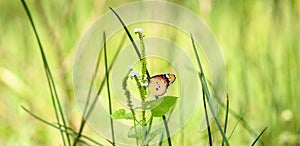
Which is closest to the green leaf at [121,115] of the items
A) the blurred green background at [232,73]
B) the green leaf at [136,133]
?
the green leaf at [136,133]

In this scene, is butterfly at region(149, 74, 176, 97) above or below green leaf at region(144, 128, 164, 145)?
above

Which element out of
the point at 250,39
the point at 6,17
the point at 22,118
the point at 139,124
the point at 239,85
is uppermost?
the point at 6,17

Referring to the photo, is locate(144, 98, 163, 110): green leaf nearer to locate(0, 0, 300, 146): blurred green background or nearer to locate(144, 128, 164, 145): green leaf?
locate(144, 128, 164, 145): green leaf

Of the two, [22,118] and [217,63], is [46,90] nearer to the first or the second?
[22,118]

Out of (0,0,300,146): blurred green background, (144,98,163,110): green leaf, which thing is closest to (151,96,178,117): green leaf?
Result: (144,98,163,110): green leaf

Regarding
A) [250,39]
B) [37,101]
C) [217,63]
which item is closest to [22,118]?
[37,101]

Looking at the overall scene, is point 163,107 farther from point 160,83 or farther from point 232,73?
point 232,73

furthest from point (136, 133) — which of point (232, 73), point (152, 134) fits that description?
point (232, 73)
